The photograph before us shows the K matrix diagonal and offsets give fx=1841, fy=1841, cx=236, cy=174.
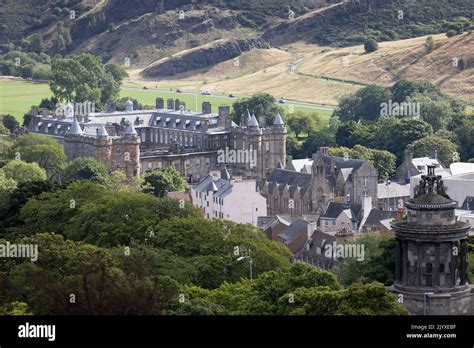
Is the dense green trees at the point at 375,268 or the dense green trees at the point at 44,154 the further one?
the dense green trees at the point at 44,154

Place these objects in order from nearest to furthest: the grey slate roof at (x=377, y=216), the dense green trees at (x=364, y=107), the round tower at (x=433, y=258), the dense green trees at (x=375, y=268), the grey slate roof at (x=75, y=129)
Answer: the round tower at (x=433, y=258), the dense green trees at (x=375, y=268), the grey slate roof at (x=377, y=216), the grey slate roof at (x=75, y=129), the dense green trees at (x=364, y=107)

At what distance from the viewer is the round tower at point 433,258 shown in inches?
2506

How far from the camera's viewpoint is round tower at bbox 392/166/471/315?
63.7m

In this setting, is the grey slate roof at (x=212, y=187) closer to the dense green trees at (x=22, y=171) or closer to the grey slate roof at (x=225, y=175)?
the grey slate roof at (x=225, y=175)

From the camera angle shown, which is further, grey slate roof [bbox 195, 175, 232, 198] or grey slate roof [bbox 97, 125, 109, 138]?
grey slate roof [bbox 97, 125, 109, 138]

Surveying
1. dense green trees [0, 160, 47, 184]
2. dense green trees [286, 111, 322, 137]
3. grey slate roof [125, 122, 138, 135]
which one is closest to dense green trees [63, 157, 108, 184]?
dense green trees [0, 160, 47, 184]

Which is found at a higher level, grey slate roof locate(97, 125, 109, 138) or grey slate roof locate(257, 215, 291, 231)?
grey slate roof locate(97, 125, 109, 138)

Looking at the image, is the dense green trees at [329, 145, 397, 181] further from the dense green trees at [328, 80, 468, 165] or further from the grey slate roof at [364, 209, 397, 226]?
the grey slate roof at [364, 209, 397, 226]

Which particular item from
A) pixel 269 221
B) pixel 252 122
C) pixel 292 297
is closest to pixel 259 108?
pixel 252 122

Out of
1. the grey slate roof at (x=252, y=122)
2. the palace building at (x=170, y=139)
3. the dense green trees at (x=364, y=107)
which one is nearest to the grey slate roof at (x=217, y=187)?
the palace building at (x=170, y=139)

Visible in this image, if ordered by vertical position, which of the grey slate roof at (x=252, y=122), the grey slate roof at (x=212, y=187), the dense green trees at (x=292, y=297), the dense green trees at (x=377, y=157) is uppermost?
the grey slate roof at (x=252, y=122)

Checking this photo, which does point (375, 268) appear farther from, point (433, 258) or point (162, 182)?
point (162, 182)

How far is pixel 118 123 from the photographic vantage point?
17012 cm

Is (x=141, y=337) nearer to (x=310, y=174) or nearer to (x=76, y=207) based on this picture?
(x=76, y=207)
